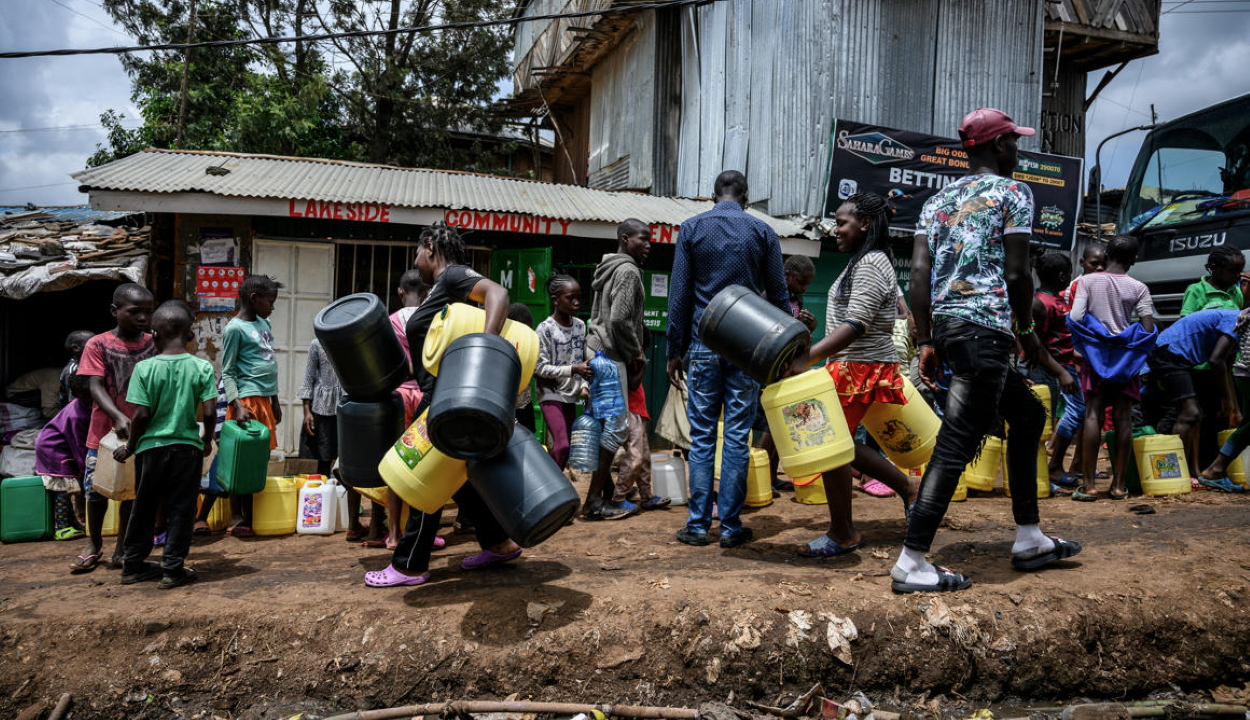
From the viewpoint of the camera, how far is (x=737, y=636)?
308 cm

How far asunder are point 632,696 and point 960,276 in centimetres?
211

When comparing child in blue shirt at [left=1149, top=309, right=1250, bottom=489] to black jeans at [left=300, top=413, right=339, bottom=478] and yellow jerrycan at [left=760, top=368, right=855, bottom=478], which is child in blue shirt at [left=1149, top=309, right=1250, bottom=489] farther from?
black jeans at [left=300, top=413, right=339, bottom=478]

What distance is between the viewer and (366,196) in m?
7.78

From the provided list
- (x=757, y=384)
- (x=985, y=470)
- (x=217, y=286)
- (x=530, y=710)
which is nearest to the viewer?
(x=530, y=710)

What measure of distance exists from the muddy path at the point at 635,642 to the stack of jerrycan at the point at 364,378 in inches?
23.7

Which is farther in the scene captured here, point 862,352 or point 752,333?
point 862,352

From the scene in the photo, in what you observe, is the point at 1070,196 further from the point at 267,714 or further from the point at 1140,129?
the point at 267,714

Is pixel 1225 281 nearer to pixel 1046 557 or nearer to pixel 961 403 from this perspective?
pixel 1046 557

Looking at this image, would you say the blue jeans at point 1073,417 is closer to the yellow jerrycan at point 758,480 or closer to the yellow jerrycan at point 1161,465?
the yellow jerrycan at point 1161,465

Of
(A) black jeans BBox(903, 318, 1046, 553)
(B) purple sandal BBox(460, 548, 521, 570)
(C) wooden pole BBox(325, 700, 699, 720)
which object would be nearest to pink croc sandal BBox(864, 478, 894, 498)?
(A) black jeans BBox(903, 318, 1046, 553)

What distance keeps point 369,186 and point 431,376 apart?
5.48 metres

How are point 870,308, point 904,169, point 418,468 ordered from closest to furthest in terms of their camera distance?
point 418,468 < point 870,308 < point 904,169

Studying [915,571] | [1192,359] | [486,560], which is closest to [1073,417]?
[1192,359]

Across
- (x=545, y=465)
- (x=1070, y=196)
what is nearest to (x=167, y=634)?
(x=545, y=465)
